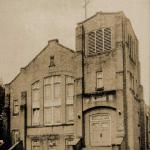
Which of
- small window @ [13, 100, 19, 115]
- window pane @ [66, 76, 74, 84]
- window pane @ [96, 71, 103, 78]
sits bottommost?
small window @ [13, 100, 19, 115]

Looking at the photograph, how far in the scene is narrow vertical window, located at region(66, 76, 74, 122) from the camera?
1149 inches

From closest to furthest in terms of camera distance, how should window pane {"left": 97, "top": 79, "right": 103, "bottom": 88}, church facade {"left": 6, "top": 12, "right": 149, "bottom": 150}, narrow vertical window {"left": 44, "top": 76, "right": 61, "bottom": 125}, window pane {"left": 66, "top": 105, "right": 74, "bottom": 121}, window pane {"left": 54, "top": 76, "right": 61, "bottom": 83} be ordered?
1. church facade {"left": 6, "top": 12, "right": 149, "bottom": 150}
2. window pane {"left": 97, "top": 79, "right": 103, "bottom": 88}
3. window pane {"left": 66, "top": 105, "right": 74, "bottom": 121}
4. narrow vertical window {"left": 44, "top": 76, "right": 61, "bottom": 125}
5. window pane {"left": 54, "top": 76, "right": 61, "bottom": 83}

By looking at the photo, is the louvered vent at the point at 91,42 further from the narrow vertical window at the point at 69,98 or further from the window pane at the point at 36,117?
the window pane at the point at 36,117

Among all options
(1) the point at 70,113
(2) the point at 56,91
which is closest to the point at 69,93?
(2) the point at 56,91

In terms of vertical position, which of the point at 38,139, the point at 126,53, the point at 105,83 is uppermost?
the point at 126,53

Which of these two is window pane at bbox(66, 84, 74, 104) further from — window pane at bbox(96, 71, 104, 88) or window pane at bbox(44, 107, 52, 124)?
window pane at bbox(96, 71, 104, 88)

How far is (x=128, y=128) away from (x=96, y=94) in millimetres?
3225

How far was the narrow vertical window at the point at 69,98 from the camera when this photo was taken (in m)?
29.2

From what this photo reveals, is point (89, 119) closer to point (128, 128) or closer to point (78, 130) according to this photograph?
point (78, 130)

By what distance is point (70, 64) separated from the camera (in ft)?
96.9

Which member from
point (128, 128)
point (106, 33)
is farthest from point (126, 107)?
point (106, 33)

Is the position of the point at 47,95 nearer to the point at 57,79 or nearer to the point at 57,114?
the point at 57,79

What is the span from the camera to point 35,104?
31281mm

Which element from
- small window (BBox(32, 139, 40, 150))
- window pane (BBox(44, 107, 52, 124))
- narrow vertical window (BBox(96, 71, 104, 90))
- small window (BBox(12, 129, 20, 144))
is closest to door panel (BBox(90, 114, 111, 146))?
narrow vertical window (BBox(96, 71, 104, 90))
